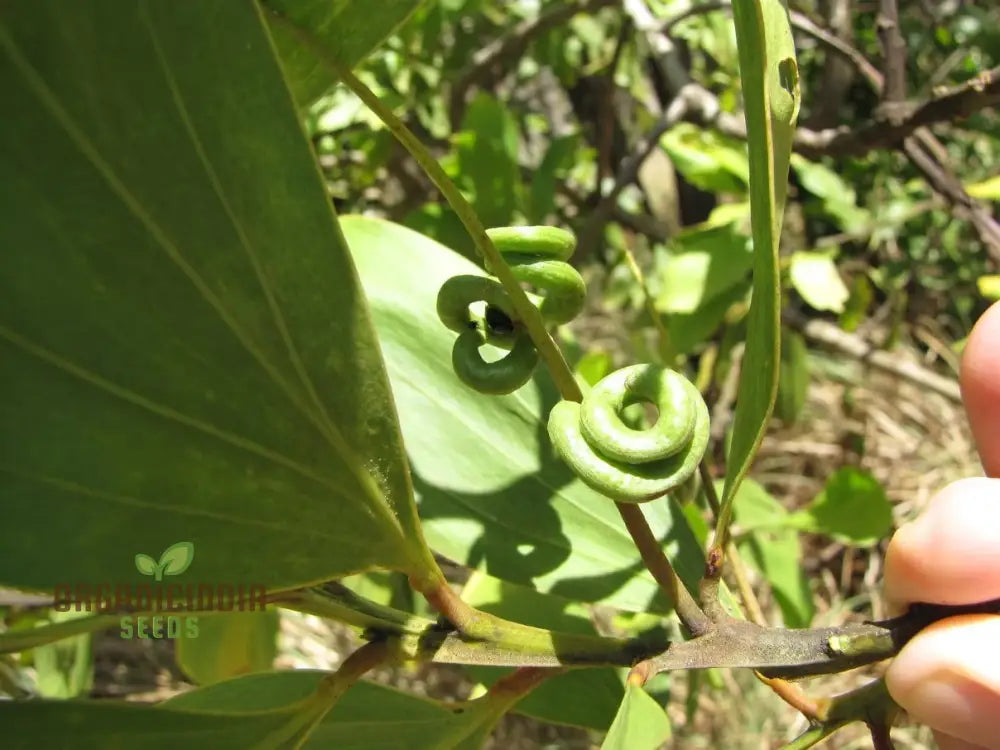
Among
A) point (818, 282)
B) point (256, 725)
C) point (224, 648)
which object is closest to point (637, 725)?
point (256, 725)

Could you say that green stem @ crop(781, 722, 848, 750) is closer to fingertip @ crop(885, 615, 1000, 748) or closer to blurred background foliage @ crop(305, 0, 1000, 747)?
fingertip @ crop(885, 615, 1000, 748)

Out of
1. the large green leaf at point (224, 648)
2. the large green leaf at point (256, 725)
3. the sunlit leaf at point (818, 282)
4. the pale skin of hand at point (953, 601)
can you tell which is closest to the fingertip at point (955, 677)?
the pale skin of hand at point (953, 601)

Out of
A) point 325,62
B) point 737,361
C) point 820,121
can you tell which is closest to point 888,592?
point 325,62

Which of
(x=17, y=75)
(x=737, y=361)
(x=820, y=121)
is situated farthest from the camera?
(x=737, y=361)

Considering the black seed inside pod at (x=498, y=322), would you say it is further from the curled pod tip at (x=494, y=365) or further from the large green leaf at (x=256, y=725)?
the large green leaf at (x=256, y=725)

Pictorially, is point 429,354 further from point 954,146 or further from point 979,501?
point 954,146

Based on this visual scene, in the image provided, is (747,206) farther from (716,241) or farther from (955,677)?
(955,677)
